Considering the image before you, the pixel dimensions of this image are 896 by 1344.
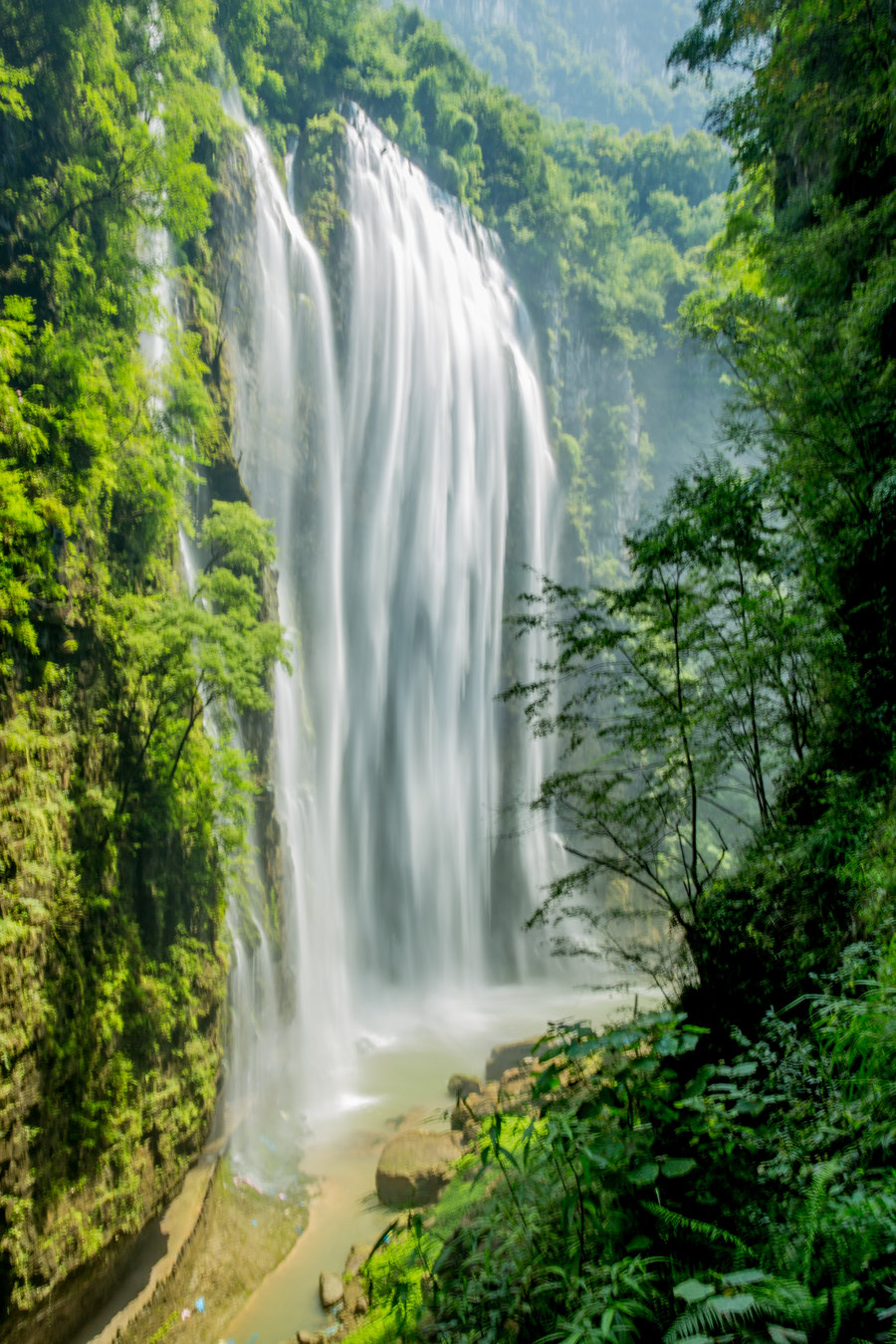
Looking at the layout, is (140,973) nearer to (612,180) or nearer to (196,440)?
(196,440)

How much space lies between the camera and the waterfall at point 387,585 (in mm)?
15008

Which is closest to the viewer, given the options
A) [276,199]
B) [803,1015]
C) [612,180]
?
[803,1015]

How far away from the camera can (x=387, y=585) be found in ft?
59.7

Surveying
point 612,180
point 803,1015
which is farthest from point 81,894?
point 612,180

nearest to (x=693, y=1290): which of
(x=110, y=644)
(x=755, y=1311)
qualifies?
(x=755, y=1311)

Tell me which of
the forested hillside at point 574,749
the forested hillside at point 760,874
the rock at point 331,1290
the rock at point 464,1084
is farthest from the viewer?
the rock at point 464,1084

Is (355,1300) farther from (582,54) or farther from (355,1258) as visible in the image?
(582,54)

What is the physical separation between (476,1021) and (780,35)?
16.4 meters

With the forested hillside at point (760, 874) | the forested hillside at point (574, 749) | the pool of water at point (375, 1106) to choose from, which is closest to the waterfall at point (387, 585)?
the pool of water at point (375, 1106)

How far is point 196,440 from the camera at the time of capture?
36.6 feet

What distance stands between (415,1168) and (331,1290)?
1.34m

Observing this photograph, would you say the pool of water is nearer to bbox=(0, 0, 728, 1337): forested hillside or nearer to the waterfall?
the waterfall

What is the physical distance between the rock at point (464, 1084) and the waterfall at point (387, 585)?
2536 millimetres

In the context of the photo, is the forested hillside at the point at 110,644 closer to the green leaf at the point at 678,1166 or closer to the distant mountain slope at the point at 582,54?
the green leaf at the point at 678,1166
